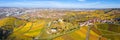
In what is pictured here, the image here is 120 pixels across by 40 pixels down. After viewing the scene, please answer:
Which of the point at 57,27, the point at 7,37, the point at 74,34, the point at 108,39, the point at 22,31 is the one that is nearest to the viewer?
the point at 108,39

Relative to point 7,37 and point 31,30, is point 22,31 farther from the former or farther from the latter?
point 7,37

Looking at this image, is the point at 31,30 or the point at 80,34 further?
the point at 31,30

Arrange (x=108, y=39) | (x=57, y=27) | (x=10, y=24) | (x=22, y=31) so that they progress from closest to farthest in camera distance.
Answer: (x=108, y=39) → (x=22, y=31) → (x=57, y=27) → (x=10, y=24)

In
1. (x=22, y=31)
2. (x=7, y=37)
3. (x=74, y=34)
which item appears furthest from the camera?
(x=22, y=31)

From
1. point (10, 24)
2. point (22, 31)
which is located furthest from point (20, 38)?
point (10, 24)

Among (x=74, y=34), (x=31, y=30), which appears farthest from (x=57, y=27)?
(x=74, y=34)

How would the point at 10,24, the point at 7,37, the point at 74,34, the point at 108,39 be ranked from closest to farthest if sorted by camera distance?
1. the point at 108,39
2. the point at 74,34
3. the point at 7,37
4. the point at 10,24

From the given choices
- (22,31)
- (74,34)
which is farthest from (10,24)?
(74,34)

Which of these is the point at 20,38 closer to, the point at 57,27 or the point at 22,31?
the point at 22,31

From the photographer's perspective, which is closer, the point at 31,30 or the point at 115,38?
the point at 115,38
